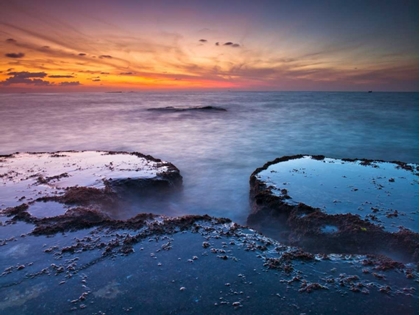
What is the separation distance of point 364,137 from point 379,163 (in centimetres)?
1082

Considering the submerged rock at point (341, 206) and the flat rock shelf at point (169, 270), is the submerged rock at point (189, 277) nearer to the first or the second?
the flat rock shelf at point (169, 270)

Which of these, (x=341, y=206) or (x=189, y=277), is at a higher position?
(x=341, y=206)

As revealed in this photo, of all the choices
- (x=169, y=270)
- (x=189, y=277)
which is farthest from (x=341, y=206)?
(x=169, y=270)

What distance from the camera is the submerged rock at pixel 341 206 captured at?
15.5 feet

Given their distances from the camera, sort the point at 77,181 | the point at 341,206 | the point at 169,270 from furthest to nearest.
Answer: the point at 77,181
the point at 341,206
the point at 169,270

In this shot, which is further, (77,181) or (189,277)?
(77,181)

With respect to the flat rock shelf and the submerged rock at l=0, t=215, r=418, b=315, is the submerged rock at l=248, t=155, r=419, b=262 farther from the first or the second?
the submerged rock at l=0, t=215, r=418, b=315

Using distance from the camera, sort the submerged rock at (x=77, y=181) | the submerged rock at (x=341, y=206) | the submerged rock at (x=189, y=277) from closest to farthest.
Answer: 1. the submerged rock at (x=189, y=277)
2. the submerged rock at (x=341, y=206)
3. the submerged rock at (x=77, y=181)

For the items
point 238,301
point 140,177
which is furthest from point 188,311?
point 140,177

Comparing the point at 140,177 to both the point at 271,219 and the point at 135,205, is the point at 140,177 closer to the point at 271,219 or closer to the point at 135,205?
the point at 135,205

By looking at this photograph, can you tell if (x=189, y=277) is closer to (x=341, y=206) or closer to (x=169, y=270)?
(x=169, y=270)

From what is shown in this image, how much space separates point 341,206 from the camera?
585 cm

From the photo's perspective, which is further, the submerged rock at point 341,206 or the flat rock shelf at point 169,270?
the submerged rock at point 341,206

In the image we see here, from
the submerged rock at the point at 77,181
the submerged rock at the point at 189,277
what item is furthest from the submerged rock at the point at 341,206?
the submerged rock at the point at 77,181
